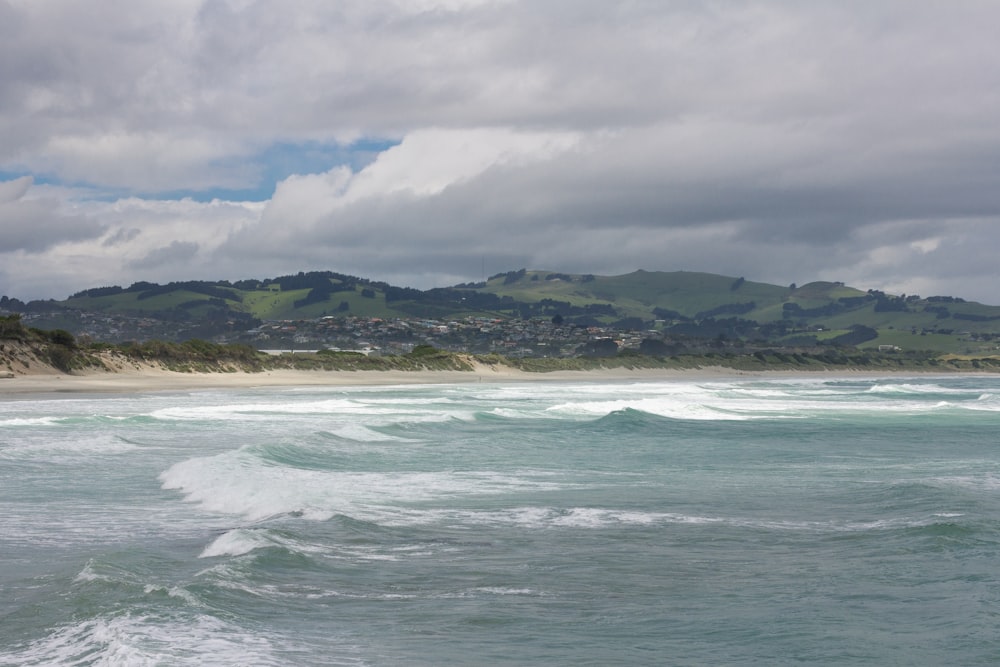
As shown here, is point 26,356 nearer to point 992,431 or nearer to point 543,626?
point 992,431

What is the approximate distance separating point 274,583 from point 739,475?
1318cm

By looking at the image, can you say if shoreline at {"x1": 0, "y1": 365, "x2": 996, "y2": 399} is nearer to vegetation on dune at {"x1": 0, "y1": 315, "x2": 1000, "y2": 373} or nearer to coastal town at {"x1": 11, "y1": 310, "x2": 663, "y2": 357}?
vegetation on dune at {"x1": 0, "y1": 315, "x2": 1000, "y2": 373}

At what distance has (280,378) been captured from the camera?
78.4 metres

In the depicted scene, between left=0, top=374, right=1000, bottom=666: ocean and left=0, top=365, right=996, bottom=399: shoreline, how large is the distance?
2918 centimetres

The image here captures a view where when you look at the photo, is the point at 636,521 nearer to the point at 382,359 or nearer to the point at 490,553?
the point at 490,553

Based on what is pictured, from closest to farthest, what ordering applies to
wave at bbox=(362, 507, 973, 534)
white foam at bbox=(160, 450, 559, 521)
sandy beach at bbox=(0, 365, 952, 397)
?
wave at bbox=(362, 507, 973, 534) < white foam at bbox=(160, 450, 559, 521) < sandy beach at bbox=(0, 365, 952, 397)

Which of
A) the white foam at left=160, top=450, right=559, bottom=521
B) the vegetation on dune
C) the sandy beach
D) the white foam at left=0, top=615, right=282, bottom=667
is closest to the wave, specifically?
the white foam at left=160, top=450, right=559, bottom=521

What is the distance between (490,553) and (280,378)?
66.6 metres

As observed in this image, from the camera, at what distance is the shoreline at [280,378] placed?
56156 millimetres

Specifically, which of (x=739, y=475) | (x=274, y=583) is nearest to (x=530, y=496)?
(x=739, y=475)

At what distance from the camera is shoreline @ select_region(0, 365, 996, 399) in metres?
56.2

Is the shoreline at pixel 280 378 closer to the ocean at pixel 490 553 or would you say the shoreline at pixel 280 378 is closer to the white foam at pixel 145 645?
the ocean at pixel 490 553

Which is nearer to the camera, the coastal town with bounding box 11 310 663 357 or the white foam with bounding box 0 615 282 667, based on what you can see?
the white foam with bounding box 0 615 282 667

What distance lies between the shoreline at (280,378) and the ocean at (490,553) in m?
29.2
